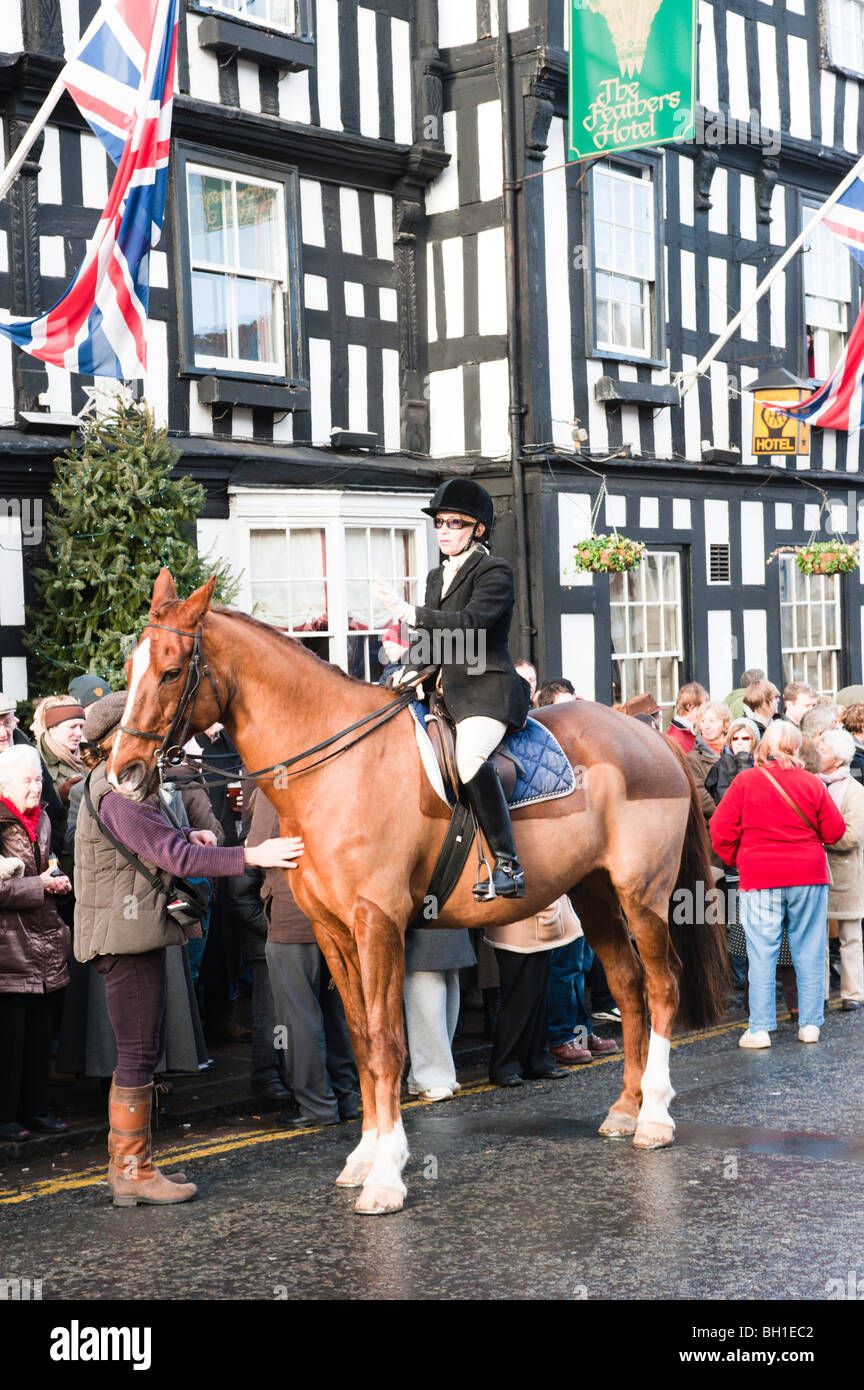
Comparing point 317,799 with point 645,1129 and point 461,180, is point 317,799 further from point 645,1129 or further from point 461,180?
point 461,180

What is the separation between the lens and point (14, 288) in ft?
38.0

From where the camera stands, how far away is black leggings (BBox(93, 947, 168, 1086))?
6.23 m

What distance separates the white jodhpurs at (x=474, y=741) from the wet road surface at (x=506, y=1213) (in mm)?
1735

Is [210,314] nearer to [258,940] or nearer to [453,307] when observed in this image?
[453,307]

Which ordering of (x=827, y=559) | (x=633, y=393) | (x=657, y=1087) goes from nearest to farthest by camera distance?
1. (x=657, y=1087)
2. (x=633, y=393)
3. (x=827, y=559)

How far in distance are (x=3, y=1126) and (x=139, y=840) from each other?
1.88 meters

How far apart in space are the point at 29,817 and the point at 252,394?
674 cm

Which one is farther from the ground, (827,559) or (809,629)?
(827,559)

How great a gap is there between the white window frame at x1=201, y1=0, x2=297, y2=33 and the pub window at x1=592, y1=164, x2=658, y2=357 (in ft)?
11.8

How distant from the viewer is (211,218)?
1307cm

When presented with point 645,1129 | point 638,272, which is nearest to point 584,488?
point 638,272

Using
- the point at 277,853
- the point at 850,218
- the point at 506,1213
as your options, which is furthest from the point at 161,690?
the point at 850,218

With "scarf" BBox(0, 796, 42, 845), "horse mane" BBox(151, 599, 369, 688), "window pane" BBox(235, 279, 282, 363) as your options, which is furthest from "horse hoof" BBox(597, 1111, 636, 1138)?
"window pane" BBox(235, 279, 282, 363)

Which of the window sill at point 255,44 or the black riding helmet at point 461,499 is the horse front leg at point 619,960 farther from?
the window sill at point 255,44
